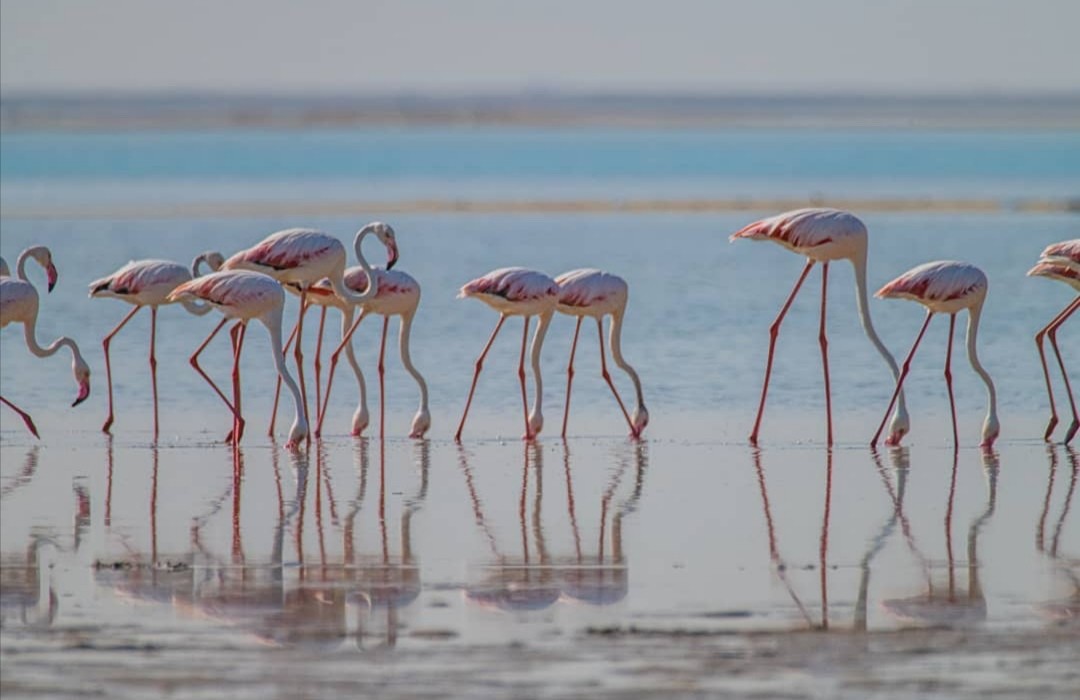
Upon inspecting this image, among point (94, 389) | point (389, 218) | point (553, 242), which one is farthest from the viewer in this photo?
point (389, 218)

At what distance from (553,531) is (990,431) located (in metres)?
3.16

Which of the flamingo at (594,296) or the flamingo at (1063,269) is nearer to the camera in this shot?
the flamingo at (1063,269)

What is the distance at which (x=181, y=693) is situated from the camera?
497 centimetres

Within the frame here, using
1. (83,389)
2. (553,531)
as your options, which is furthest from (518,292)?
(553,531)

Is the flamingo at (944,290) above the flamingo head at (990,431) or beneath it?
above

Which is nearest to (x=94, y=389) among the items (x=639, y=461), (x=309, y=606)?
(x=639, y=461)

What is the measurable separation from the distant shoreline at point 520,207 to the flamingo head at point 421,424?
A: 19421 millimetres

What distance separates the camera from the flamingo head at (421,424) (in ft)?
33.3

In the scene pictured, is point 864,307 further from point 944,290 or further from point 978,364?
point 978,364

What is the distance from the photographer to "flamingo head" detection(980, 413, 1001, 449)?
31.3ft

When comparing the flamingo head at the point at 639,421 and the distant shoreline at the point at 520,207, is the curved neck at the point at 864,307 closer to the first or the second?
the flamingo head at the point at 639,421

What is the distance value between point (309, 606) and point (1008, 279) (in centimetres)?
1264

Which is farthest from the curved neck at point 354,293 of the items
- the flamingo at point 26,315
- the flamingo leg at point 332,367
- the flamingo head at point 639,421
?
the flamingo head at point 639,421

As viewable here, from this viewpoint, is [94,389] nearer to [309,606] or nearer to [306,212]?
[309,606]
